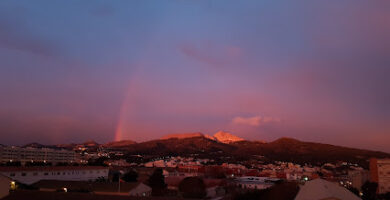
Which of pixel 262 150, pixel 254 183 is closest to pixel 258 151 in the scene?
pixel 262 150

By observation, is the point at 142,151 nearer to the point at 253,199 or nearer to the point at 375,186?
the point at 375,186

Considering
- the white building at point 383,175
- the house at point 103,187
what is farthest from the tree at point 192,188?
the white building at point 383,175

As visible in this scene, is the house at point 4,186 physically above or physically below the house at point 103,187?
above

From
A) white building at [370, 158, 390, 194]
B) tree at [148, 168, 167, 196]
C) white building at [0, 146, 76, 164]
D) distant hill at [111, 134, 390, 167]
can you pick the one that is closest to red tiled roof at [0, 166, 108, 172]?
tree at [148, 168, 167, 196]

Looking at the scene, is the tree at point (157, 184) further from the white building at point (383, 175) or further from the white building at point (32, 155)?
the white building at point (32, 155)

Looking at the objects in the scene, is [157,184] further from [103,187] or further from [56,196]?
[56,196]

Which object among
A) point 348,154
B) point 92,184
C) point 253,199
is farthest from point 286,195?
point 348,154
